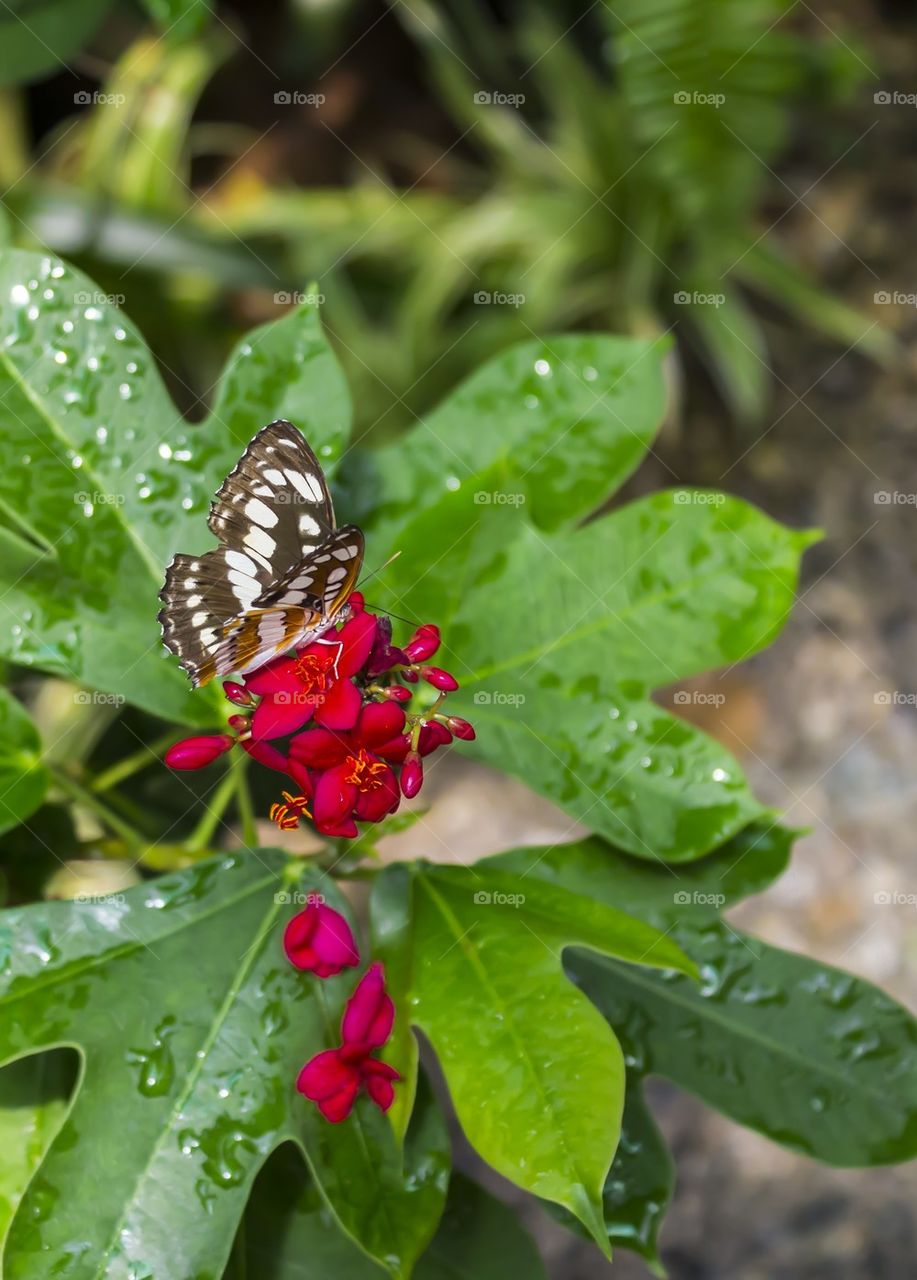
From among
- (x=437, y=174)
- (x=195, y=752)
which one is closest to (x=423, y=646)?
(x=195, y=752)

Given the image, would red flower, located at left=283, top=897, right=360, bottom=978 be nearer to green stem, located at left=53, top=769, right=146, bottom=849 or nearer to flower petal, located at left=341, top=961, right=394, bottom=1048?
flower petal, located at left=341, top=961, right=394, bottom=1048

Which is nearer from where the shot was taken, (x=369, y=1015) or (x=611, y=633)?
(x=369, y=1015)

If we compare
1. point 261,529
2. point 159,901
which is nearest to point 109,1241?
point 159,901

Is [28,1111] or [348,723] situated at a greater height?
[348,723]

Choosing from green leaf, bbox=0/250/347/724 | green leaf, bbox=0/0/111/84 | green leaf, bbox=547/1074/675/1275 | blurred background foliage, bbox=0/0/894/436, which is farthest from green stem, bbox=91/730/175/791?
blurred background foliage, bbox=0/0/894/436

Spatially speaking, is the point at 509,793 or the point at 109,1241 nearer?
the point at 109,1241

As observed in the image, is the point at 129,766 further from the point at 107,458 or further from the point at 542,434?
the point at 542,434

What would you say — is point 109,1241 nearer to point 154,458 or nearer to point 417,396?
point 154,458

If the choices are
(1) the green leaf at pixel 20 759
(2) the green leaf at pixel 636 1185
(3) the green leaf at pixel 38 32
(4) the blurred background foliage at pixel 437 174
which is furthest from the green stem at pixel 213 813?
(4) the blurred background foliage at pixel 437 174
